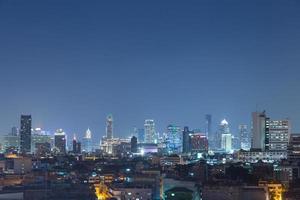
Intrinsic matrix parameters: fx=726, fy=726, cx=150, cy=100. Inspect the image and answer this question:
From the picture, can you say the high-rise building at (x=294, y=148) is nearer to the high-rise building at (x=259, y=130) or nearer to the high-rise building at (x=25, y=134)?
the high-rise building at (x=259, y=130)

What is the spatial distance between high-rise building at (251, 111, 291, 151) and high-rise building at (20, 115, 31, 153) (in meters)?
18.5

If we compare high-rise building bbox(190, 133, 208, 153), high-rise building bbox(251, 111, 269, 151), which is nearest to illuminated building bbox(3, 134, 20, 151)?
high-rise building bbox(190, 133, 208, 153)

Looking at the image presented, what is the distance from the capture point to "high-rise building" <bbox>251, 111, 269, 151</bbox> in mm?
45938

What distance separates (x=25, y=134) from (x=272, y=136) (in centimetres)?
1980

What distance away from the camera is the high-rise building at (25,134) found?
56.4 metres

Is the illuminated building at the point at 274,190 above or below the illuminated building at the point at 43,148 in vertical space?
below

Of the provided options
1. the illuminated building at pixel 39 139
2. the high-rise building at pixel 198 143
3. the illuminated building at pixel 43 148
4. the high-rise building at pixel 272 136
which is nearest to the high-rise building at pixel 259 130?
the high-rise building at pixel 272 136

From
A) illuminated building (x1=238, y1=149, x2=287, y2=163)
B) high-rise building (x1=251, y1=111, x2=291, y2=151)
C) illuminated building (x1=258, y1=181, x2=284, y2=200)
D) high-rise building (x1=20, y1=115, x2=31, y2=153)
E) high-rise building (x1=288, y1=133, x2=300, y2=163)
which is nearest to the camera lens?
illuminated building (x1=258, y1=181, x2=284, y2=200)

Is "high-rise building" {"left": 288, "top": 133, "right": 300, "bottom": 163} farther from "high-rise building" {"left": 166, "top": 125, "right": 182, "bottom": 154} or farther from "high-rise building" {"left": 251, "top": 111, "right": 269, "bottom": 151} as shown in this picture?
"high-rise building" {"left": 166, "top": 125, "right": 182, "bottom": 154}

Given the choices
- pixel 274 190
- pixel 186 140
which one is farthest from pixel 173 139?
pixel 274 190

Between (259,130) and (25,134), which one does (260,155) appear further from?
(25,134)

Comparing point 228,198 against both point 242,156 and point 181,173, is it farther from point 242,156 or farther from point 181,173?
point 242,156

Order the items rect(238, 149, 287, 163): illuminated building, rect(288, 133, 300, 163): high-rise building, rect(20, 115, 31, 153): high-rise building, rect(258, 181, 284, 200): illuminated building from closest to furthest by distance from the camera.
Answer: rect(258, 181, 284, 200): illuminated building, rect(288, 133, 300, 163): high-rise building, rect(238, 149, 287, 163): illuminated building, rect(20, 115, 31, 153): high-rise building

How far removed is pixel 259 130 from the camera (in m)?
46.6
